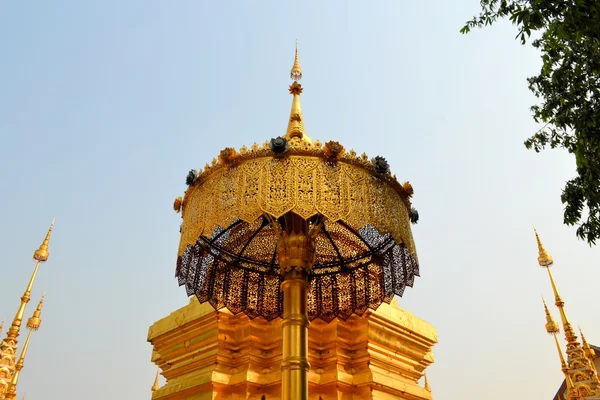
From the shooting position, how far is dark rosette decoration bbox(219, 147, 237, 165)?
7.80m

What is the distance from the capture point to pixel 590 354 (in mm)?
16672

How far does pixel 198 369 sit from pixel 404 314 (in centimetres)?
545

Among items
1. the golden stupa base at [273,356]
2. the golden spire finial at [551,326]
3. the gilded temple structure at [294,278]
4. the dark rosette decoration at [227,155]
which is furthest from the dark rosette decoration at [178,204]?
the golden spire finial at [551,326]

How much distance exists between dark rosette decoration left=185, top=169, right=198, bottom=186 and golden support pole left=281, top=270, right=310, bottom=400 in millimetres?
2091

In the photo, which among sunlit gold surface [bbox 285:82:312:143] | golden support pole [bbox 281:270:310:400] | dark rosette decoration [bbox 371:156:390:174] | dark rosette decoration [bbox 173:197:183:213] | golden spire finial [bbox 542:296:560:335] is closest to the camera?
golden support pole [bbox 281:270:310:400]

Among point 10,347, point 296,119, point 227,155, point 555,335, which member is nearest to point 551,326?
point 555,335

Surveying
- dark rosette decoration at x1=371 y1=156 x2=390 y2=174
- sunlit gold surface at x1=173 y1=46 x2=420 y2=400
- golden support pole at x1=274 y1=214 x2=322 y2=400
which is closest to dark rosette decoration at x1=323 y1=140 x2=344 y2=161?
sunlit gold surface at x1=173 y1=46 x2=420 y2=400

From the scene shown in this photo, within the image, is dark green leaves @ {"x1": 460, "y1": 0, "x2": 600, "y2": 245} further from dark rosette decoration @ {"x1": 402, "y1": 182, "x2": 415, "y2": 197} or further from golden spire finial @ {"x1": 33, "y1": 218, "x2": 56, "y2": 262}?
golden spire finial @ {"x1": 33, "y1": 218, "x2": 56, "y2": 262}

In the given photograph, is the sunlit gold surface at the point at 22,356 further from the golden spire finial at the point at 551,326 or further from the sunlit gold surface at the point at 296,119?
the golden spire finial at the point at 551,326

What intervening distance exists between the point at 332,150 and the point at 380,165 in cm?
84

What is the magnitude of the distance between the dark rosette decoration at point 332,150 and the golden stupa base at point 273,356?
237 inches

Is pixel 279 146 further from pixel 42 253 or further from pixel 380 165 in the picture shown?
pixel 42 253

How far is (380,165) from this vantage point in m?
7.99

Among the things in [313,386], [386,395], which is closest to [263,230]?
[313,386]
